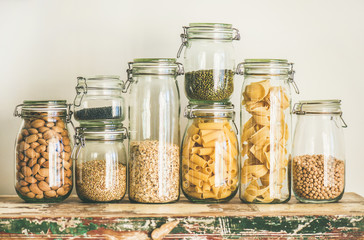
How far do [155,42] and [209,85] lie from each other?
32cm

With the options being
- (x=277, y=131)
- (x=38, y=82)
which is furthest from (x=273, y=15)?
(x=38, y=82)

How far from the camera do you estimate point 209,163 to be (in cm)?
129

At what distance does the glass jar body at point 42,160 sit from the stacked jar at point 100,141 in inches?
1.8

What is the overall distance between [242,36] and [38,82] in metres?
0.70

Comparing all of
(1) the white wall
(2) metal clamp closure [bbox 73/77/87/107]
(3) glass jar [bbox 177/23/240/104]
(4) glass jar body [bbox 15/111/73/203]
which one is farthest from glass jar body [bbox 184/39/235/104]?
(4) glass jar body [bbox 15/111/73/203]

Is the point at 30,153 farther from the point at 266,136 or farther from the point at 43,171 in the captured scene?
the point at 266,136

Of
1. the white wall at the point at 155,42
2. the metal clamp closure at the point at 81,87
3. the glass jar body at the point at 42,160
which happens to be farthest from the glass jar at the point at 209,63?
the glass jar body at the point at 42,160

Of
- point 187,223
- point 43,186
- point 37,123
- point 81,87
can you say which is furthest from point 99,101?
point 187,223

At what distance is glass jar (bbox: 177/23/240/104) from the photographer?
4.31 ft

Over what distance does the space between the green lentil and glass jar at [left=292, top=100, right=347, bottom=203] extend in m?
0.24

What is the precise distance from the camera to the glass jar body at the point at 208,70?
131 centimetres

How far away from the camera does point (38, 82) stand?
5.06 feet

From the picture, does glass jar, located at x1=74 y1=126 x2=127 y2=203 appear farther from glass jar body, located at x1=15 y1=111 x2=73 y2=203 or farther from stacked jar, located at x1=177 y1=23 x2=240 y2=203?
stacked jar, located at x1=177 y1=23 x2=240 y2=203

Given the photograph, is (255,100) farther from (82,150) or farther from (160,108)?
(82,150)
